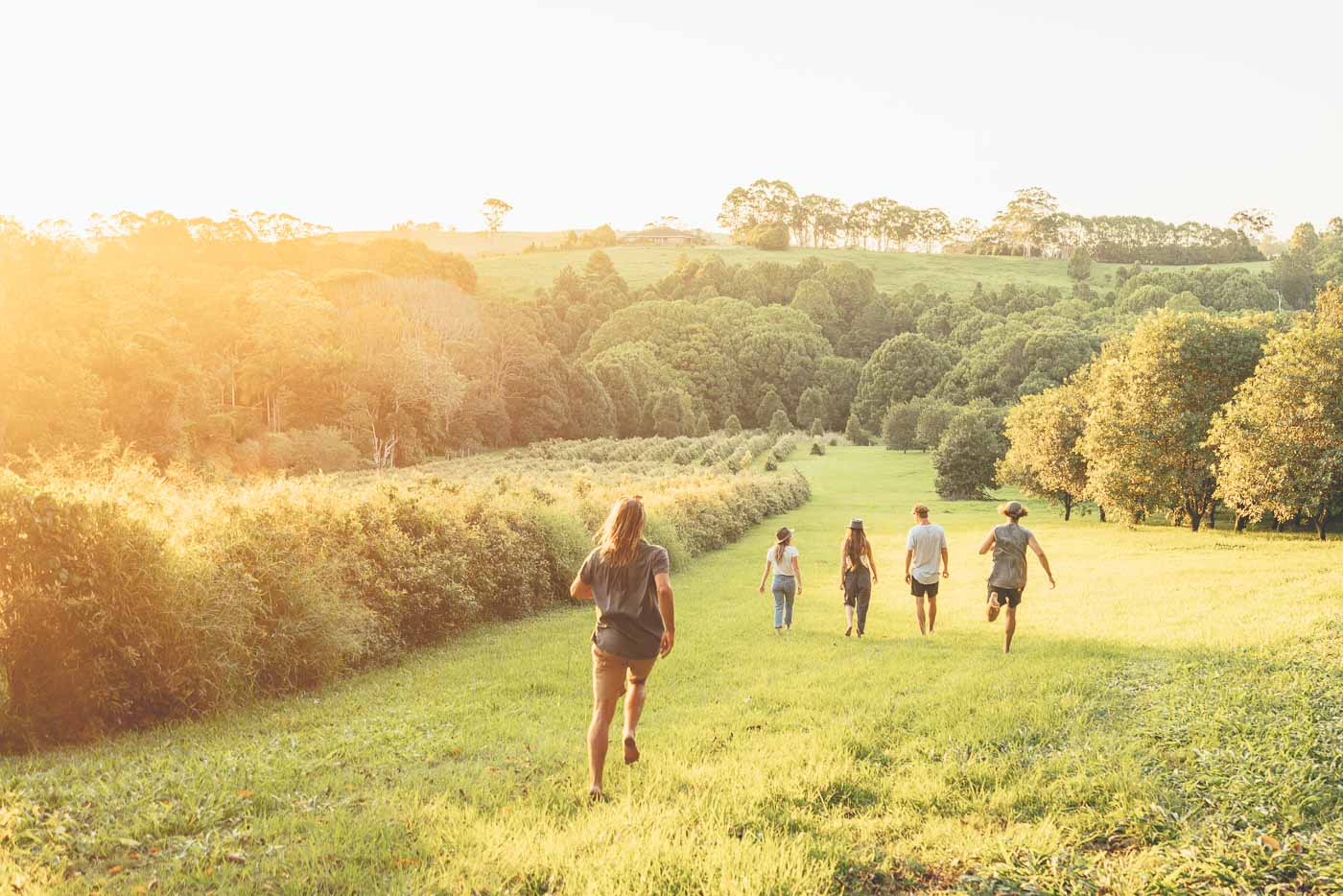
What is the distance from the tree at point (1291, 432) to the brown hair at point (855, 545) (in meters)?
19.5

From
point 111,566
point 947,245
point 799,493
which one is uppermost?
point 947,245

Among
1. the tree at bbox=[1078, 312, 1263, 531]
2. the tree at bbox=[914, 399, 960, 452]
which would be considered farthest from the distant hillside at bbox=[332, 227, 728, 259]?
the tree at bbox=[1078, 312, 1263, 531]

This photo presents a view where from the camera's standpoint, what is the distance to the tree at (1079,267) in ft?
472

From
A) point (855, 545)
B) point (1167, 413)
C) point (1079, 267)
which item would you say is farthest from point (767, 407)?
point (855, 545)

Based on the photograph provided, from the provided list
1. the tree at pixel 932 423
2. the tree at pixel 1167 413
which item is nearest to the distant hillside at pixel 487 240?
the tree at pixel 932 423

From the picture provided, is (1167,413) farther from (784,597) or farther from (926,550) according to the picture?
(784,597)

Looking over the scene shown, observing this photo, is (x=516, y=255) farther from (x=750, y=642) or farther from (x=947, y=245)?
(x=750, y=642)

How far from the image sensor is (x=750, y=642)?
14141 millimetres

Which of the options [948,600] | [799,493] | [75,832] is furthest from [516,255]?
[75,832]

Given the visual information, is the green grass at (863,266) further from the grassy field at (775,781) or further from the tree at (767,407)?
the grassy field at (775,781)

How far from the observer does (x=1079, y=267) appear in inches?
5733

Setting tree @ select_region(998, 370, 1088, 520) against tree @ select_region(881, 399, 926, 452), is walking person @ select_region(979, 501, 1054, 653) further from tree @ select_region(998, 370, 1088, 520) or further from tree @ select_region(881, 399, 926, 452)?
tree @ select_region(881, 399, 926, 452)

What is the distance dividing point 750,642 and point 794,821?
27.7 ft

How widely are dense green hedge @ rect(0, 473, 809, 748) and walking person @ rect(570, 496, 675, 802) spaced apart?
637 centimetres
